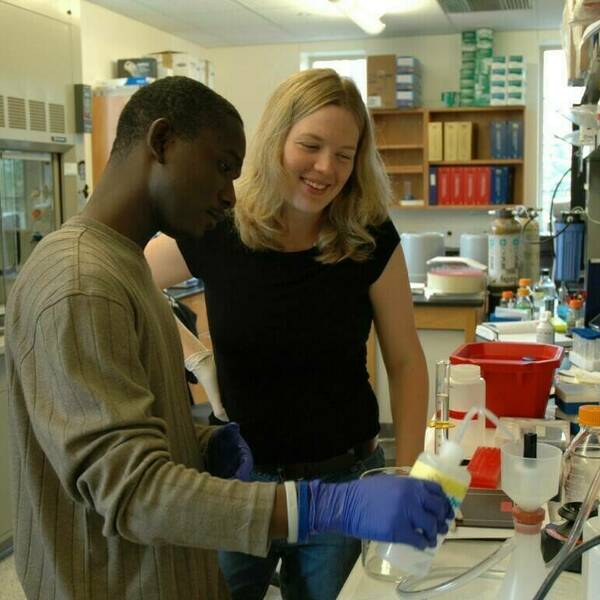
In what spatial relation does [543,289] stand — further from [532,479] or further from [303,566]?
[532,479]

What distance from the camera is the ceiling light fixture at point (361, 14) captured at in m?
4.99

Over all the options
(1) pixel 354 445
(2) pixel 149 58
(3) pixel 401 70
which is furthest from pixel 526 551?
(3) pixel 401 70

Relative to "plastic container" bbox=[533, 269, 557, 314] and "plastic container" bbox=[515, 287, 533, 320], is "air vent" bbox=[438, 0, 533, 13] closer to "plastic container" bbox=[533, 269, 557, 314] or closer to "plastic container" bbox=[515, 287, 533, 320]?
"plastic container" bbox=[533, 269, 557, 314]

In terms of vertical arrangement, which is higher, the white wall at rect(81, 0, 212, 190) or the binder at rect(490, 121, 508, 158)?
the white wall at rect(81, 0, 212, 190)

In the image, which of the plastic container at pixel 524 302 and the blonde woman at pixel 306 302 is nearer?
the blonde woman at pixel 306 302

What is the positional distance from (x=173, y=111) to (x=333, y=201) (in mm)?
672

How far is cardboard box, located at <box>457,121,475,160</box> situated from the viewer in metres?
6.48

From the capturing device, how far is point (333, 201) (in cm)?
159

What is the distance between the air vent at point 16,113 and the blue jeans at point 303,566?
214cm

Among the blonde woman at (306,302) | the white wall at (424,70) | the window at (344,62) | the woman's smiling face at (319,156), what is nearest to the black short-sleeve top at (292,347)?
the blonde woman at (306,302)

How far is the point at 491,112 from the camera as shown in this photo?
21.6 feet

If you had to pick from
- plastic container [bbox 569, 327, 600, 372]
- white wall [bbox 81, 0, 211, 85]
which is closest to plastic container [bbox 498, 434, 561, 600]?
plastic container [bbox 569, 327, 600, 372]

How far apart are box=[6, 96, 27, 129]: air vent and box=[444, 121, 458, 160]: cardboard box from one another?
418cm

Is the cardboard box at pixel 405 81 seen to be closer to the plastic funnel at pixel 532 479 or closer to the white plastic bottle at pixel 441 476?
the plastic funnel at pixel 532 479
